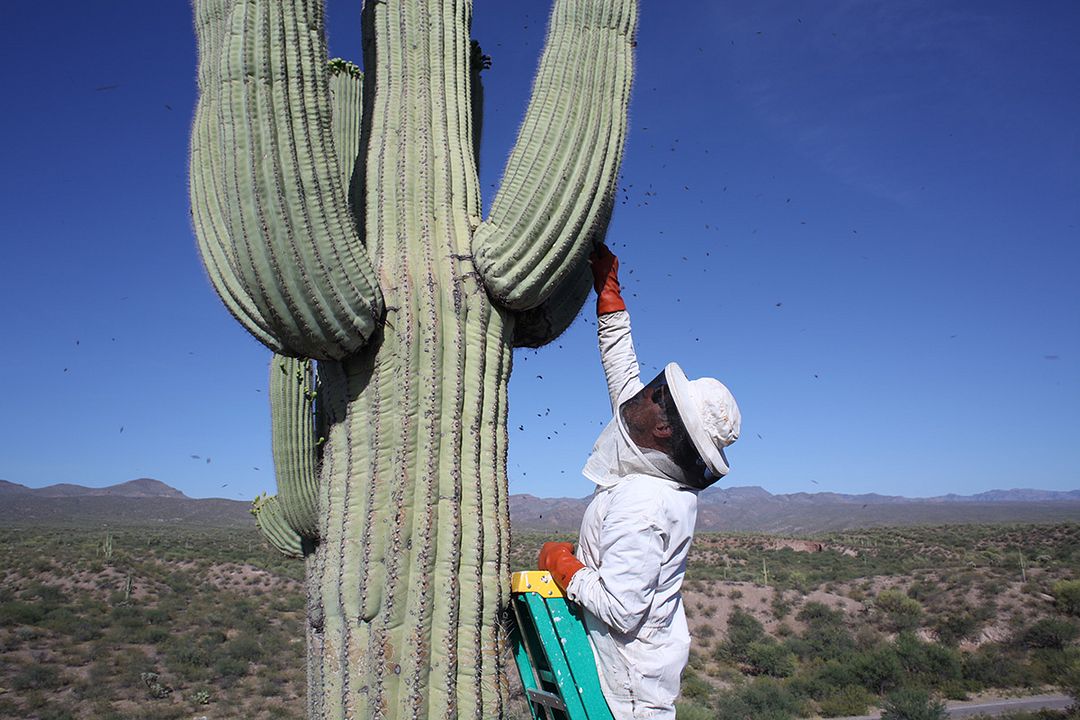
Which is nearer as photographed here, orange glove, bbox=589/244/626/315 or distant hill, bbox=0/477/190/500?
orange glove, bbox=589/244/626/315

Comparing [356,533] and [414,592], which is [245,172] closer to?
[356,533]

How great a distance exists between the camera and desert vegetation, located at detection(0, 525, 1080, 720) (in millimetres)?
16047

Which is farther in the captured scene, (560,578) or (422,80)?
(422,80)

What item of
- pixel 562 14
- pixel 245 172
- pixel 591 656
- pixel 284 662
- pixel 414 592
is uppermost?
pixel 562 14

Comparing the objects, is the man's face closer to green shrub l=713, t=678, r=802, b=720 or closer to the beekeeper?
the beekeeper

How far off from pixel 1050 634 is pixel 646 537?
22912 mm

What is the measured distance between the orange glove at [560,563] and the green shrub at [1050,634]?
2274 cm

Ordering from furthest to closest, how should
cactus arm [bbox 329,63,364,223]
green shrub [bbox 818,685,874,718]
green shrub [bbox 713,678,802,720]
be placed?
green shrub [bbox 818,685,874,718] → green shrub [bbox 713,678,802,720] → cactus arm [bbox 329,63,364,223]

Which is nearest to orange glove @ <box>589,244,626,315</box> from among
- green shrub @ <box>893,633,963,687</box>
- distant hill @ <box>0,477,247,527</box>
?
green shrub @ <box>893,633,963,687</box>

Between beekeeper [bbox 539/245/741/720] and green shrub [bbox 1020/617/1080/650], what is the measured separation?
73.7 ft

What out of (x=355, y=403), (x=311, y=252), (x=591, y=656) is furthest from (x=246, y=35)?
(x=591, y=656)

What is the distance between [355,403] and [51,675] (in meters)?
17.4

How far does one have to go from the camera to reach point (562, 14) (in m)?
3.90

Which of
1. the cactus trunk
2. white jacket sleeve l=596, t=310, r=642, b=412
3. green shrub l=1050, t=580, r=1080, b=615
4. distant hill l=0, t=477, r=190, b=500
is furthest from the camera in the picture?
distant hill l=0, t=477, r=190, b=500
